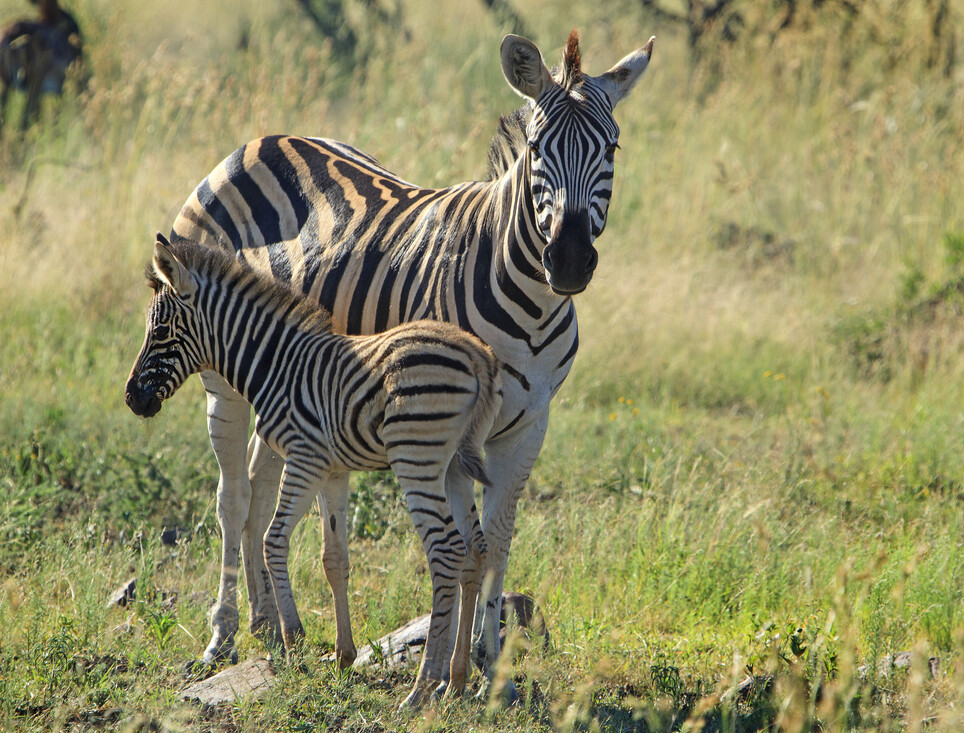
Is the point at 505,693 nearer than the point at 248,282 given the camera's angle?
Yes

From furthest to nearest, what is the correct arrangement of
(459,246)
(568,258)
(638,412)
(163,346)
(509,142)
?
(638,412), (163,346), (509,142), (459,246), (568,258)

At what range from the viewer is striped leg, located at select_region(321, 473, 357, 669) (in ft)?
14.9

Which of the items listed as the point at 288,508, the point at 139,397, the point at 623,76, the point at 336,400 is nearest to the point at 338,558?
the point at 288,508

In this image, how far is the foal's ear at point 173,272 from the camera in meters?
4.63

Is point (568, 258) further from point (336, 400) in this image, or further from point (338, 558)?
point (338, 558)

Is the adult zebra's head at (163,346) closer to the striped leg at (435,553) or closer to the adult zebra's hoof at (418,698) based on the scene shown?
the striped leg at (435,553)

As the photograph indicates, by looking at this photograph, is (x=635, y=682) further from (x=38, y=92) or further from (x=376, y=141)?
(x=38, y=92)

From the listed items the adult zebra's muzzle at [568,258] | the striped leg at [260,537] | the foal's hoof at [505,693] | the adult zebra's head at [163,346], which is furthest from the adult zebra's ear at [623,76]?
the foal's hoof at [505,693]

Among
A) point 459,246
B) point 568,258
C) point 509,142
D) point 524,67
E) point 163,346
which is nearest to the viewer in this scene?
point 568,258

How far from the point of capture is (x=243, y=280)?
15.7ft

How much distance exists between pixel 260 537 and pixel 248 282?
156cm

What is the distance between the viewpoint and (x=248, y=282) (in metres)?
4.78

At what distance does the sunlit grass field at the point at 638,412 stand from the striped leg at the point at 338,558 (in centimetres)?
14

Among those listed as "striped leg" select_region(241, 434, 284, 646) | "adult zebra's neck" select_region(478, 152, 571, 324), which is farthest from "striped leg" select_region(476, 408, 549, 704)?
"striped leg" select_region(241, 434, 284, 646)
